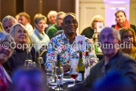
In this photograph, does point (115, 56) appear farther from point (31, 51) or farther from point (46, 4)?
point (46, 4)

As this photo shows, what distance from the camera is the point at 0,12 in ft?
31.3

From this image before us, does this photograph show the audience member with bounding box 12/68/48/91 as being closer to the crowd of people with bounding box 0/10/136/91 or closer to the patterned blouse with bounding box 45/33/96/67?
the crowd of people with bounding box 0/10/136/91

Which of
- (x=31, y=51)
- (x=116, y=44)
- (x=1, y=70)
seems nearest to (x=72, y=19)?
(x=31, y=51)

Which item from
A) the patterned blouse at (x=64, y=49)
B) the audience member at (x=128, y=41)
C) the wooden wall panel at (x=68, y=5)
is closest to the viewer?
the audience member at (x=128, y=41)

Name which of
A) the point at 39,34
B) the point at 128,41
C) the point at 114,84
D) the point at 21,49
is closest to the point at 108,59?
the point at 128,41

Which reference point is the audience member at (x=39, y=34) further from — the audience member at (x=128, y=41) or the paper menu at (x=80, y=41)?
the audience member at (x=128, y=41)

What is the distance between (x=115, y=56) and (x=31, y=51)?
1660 millimetres

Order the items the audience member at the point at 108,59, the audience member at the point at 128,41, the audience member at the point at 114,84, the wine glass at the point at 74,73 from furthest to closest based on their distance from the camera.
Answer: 1. the audience member at the point at 128,41
2. the wine glass at the point at 74,73
3. the audience member at the point at 108,59
4. the audience member at the point at 114,84

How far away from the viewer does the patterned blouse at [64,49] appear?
3.78 meters

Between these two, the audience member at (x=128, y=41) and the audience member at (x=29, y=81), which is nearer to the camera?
the audience member at (x=29, y=81)

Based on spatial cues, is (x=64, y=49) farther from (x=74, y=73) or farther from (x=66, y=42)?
(x=74, y=73)

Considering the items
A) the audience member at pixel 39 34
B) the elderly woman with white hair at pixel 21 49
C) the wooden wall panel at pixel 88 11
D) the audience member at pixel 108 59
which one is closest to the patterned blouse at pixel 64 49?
the elderly woman with white hair at pixel 21 49

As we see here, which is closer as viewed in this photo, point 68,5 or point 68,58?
point 68,58

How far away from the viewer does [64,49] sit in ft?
12.7
